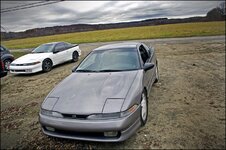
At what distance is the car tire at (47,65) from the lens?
9.51 meters

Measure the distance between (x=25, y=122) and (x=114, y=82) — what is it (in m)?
2.20

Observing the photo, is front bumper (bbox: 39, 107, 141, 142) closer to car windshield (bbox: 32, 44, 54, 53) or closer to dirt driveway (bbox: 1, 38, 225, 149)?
dirt driveway (bbox: 1, 38, 225, 149)

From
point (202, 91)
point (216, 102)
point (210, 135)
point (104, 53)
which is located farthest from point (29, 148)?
point (202, 91)

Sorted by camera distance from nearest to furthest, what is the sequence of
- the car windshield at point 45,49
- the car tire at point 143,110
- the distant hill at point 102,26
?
the car tire at point 143,110
the car windshield at point 45,49
the distant hill at point 102,26

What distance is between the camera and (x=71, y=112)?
10.3ft

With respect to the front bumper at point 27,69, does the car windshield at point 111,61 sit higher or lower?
higher

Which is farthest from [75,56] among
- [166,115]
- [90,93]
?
[90,93]

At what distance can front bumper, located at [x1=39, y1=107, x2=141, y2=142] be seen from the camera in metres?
3.00

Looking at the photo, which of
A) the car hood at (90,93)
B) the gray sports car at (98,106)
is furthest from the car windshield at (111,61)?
the car hood at (90,93)

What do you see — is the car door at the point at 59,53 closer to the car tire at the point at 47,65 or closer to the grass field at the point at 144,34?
the car tire at the point at 47,65

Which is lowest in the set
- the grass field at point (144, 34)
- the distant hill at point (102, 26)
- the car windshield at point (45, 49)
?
the car windshield at point (45, 49)

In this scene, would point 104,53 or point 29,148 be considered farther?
point 104,53

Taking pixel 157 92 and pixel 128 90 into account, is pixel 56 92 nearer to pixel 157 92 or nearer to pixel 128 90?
pixel 128 90

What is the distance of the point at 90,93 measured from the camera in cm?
354
